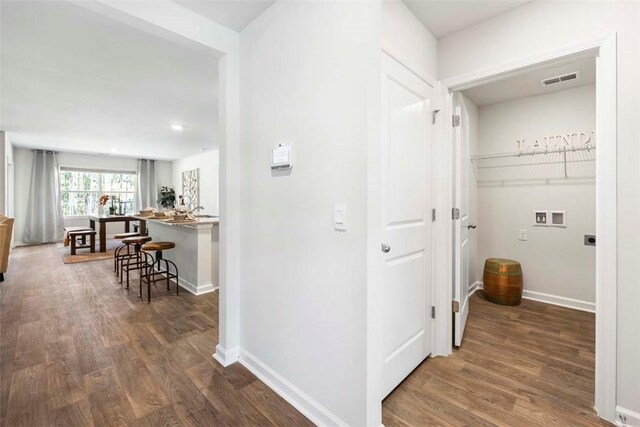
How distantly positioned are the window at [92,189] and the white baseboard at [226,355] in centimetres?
742

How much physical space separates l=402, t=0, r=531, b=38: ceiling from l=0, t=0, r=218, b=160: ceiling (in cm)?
174

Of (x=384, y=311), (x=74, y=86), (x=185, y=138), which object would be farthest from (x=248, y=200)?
(x=185, y=138)

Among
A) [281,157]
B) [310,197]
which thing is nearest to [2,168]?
[281,157]

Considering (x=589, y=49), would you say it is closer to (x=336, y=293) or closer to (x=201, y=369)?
(x=336, y=293)

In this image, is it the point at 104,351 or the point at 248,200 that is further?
the point at 104,351

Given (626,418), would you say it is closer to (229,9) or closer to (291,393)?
(291,393)

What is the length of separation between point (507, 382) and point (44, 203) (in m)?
10.2

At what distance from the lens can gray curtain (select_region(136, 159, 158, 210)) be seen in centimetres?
896

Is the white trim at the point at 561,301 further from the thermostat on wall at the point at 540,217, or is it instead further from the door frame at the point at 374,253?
the door frame at the point at 374,253

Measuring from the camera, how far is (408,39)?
1.83m

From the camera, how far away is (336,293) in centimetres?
146

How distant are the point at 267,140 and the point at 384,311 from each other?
51.2 inches

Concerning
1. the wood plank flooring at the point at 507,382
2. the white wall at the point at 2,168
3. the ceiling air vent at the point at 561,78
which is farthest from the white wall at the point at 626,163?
the white wall at the point at 2,168

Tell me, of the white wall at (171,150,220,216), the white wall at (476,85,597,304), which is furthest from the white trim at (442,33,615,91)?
the white wall at (171,150,220,216)
